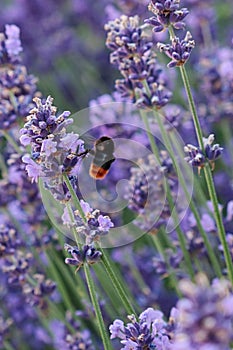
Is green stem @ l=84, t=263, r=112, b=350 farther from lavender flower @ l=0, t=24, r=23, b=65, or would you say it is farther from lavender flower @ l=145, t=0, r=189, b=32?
lavender flower @ l=0, t=24, r=23, b=65

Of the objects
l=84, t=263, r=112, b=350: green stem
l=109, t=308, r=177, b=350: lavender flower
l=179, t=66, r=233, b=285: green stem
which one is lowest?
l=109, t=308, r=177, b=350: lavender flower

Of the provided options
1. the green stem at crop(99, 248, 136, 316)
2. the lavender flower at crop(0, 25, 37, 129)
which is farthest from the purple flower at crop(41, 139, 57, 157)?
the lavender flower at crop(0, 25, 37, 129)

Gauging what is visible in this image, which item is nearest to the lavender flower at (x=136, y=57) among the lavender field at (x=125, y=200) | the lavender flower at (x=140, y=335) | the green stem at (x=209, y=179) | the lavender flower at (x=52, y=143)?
the lavender field at (x=125, y=200)

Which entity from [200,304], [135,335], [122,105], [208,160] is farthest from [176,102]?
[200,304]

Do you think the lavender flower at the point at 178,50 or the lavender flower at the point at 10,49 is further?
the lavender flower at the point at 10,49

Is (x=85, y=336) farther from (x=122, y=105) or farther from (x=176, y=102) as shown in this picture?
(x=176, y=102)

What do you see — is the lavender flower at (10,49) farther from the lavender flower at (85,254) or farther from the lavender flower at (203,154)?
the lavender flower at (85,254)

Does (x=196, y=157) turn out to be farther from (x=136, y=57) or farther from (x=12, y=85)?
(x=12, y=85)
